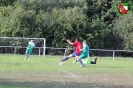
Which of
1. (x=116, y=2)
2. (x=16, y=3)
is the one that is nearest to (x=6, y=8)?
(x=16, y=3)

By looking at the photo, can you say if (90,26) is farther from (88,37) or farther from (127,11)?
(127,11)

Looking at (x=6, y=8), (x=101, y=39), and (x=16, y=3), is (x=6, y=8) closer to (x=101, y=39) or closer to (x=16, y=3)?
(x=16, y=3)

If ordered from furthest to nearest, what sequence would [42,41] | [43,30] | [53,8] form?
[53,8]
[43,30]
[42,41]

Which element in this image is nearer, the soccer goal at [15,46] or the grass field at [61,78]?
the grass field at [61,78]

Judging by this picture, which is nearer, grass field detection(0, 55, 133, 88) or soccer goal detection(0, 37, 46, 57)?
grass field detection(0, 55, 133, 88)

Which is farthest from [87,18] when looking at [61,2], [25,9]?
[25,9]

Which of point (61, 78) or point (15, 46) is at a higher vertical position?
point (15, 46)

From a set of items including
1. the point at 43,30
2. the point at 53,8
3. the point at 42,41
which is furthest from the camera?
the point at 53,8

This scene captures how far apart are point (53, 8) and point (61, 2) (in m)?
2.24

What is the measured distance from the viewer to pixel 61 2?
53.5 m

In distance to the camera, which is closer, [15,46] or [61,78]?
[61,78]

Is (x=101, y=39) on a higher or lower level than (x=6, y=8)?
lower

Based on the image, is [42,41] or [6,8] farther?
[6,8]

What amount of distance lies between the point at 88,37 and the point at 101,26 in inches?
115
